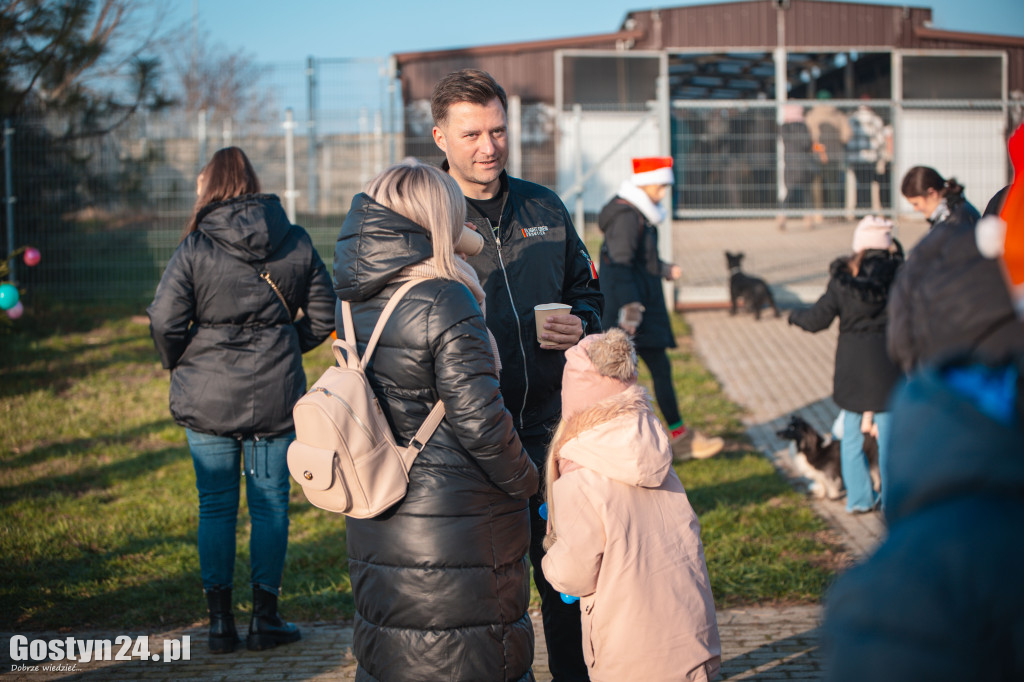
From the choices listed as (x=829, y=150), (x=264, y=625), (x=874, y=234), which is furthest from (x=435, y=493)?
(x=829, y=150)

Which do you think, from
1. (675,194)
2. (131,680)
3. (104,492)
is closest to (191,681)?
(131,680)

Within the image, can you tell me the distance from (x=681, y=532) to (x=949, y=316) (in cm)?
163

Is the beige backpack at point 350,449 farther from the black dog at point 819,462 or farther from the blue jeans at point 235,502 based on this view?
the black dog at point 819,462

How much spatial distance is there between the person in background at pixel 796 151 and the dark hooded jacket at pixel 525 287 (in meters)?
9.76

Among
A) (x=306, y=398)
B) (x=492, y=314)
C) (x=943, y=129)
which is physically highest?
(x=943, y=129)

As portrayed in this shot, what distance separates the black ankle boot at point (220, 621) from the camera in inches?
162

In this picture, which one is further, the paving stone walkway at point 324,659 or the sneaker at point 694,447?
the sneaker at point 694,447

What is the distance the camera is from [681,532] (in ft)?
8.92

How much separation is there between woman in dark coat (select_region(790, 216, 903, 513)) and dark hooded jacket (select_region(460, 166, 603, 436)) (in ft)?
8.59

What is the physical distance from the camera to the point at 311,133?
13914 mm

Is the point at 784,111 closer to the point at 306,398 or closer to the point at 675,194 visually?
the point at 675,194

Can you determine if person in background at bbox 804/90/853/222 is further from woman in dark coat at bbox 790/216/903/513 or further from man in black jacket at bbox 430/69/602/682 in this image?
man in black jacket at bbox 430/69/602/682

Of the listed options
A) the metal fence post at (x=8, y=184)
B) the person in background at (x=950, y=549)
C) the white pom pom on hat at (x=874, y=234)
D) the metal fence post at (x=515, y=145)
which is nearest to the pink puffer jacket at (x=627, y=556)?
the person in background at (x=950, y=549)

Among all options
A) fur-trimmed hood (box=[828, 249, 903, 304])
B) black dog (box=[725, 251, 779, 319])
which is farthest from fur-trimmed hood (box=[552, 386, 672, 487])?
black dog (box=[725, 251, 779, 319])
